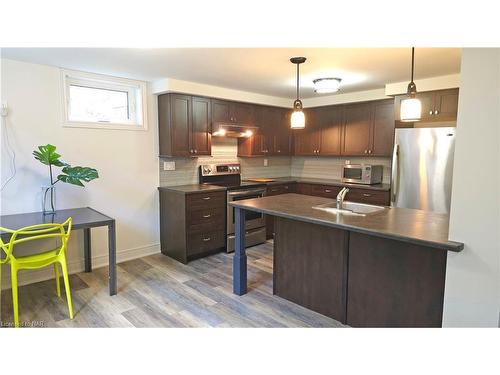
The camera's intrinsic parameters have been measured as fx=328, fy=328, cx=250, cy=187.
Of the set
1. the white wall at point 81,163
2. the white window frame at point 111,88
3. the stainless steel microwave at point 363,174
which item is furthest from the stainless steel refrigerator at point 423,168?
the white window frame at point 111,88

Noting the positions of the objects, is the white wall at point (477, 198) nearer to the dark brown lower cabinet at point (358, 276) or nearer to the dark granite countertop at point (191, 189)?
the dark brown lower cabinet at point (358, 276)

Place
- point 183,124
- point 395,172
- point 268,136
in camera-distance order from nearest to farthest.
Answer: point 395,172 → point 183,124 → point 268,136

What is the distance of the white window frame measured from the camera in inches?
142

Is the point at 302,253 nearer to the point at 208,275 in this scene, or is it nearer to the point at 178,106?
the point at 208,275

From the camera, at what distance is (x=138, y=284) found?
11.3 ft

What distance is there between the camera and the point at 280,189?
5277 millimetres

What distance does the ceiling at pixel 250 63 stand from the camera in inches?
117

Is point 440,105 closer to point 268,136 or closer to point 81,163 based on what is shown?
point 268,136

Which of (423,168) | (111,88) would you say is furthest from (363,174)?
(111,88)

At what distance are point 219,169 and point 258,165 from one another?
983 millimetres

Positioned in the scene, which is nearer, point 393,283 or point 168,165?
point 393,283

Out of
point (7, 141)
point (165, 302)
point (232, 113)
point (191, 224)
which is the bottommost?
point (165, 302)

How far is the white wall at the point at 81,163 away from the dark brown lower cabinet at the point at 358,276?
2.06 m

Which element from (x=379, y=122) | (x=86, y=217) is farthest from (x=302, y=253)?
(x=379, y=122)
